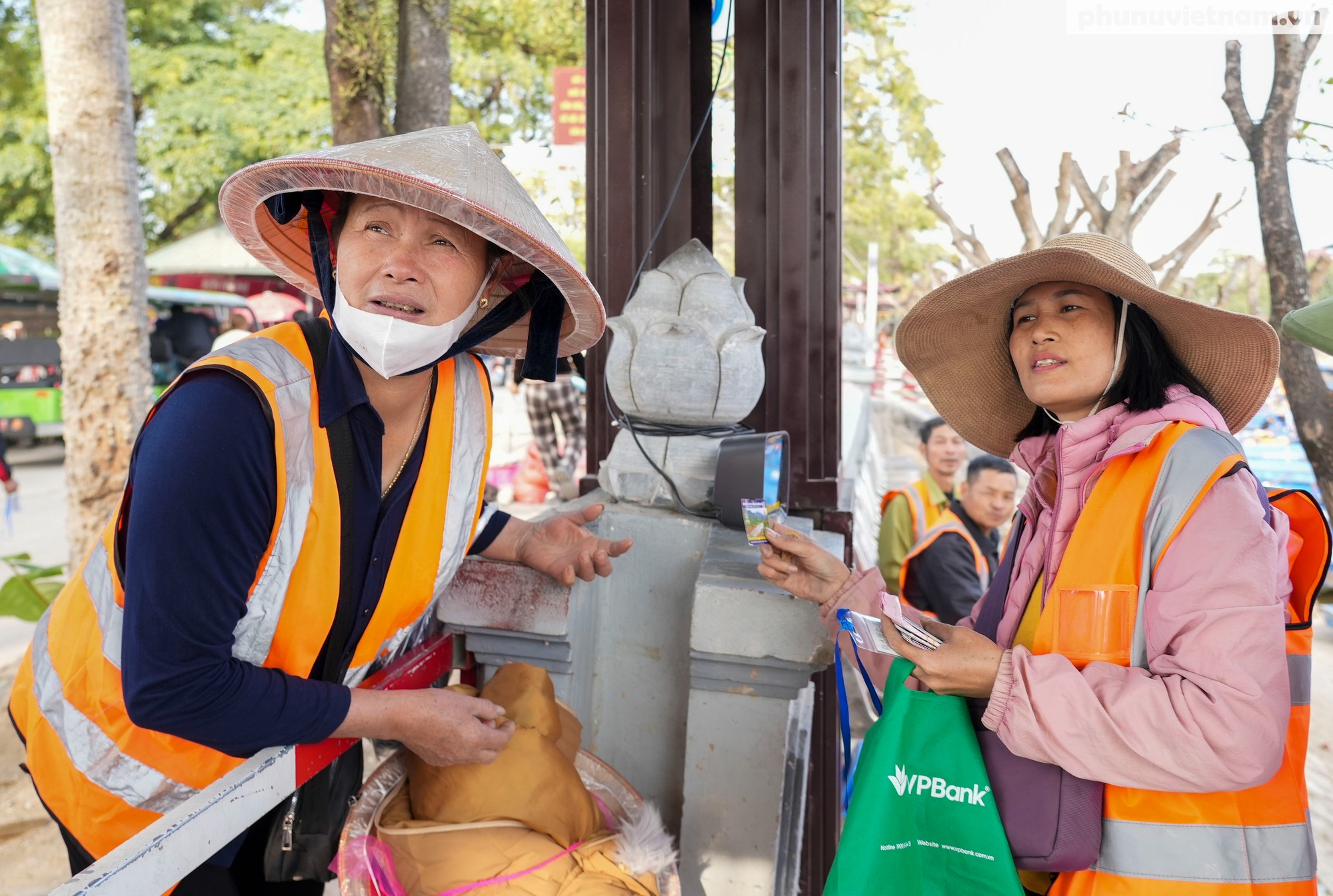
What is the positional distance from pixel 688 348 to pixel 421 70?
4709mm

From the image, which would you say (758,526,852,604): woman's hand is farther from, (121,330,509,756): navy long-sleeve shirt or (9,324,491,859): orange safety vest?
(121,330,509,756): navy long-sleeve shirt

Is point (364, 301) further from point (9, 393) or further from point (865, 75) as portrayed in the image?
point (9, 393)

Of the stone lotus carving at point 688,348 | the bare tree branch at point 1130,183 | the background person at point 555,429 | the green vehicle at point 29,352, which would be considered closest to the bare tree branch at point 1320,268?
the bare tree branch at point 1130,183

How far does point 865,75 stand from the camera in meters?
12.3

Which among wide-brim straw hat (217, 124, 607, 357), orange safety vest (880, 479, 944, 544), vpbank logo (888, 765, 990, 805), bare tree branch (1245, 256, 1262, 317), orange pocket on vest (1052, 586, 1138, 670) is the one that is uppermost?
bare tree branch (1245, 256, 1262, 317)

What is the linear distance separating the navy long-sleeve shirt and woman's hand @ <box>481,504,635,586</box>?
693 mm

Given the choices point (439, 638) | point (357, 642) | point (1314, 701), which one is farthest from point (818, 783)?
point (1314, 701)

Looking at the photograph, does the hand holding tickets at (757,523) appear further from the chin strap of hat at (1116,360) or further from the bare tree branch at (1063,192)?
the bare tree branch at (1063,192)

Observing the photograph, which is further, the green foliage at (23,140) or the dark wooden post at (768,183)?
the green foliage at (23,140)

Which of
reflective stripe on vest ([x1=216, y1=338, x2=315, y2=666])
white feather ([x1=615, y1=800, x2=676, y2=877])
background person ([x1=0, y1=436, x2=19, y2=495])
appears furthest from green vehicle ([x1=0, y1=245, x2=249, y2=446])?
white feather ([x1=615, y1=800, x2=676, y2=877])

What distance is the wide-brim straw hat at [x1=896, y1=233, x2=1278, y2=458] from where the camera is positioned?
154cm

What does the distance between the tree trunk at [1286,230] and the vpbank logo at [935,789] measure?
7.54 feet

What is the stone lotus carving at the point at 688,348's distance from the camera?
257 cm

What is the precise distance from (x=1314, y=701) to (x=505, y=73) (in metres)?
11.1
